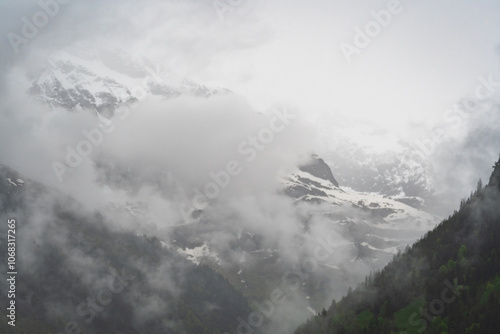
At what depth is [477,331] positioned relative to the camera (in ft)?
640

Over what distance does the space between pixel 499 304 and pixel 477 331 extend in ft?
46.3

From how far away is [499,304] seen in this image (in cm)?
19975
